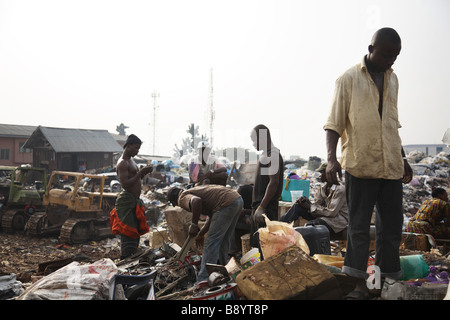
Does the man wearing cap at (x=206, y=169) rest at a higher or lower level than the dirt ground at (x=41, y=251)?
higher

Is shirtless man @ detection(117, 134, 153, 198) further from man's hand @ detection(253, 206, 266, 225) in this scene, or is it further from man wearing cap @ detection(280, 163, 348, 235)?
man wearing cap @ detection(280, 163, 348, 235)

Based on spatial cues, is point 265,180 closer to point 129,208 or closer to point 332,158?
point 332,158

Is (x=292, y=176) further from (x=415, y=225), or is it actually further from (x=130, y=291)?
(x=130, y=291)

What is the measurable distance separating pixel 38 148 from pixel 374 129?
90.6 feet

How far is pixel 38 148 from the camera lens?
2561 cm

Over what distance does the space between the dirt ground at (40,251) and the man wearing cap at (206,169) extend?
333 centimetres

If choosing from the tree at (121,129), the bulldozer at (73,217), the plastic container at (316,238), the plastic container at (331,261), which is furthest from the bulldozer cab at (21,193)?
the tree at (121,129)

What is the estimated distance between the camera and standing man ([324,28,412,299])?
2.46 m

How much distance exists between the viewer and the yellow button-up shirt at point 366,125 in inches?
97.0

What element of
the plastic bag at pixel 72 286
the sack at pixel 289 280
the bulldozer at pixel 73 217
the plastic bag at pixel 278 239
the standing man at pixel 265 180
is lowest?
the bulldozer at pixel 73 217

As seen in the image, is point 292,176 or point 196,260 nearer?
point 196,260

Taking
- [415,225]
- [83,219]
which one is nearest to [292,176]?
[415,225]

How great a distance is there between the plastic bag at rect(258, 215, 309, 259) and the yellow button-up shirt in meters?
0.90

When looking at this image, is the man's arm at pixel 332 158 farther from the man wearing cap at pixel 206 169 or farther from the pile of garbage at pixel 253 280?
the man wearing cap at pixel 206 169
